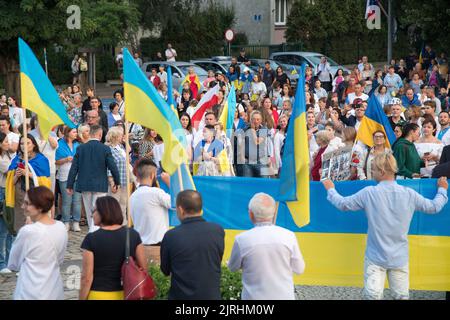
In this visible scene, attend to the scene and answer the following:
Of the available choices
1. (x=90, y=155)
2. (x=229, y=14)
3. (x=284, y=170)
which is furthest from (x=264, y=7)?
(x=284, y=170)

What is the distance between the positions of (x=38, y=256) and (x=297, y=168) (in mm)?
2430

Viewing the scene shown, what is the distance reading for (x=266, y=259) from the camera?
286 inches

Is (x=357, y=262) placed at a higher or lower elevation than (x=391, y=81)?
lower

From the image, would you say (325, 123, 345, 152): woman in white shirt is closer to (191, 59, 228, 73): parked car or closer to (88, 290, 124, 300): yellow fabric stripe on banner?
(88, 290, 124, 300): yellow fabric stripe on banner

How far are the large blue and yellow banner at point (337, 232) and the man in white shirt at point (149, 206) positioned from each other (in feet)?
0.95

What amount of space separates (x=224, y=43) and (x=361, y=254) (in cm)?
4436

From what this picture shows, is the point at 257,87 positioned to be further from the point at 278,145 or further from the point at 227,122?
the point at 278,145

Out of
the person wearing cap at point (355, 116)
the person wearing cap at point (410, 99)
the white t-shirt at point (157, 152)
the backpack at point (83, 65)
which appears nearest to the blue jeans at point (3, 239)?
the white t-shirt at point (157, 152)

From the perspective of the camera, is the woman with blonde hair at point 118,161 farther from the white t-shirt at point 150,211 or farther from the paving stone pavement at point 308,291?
the white t-shirt at point 150,211

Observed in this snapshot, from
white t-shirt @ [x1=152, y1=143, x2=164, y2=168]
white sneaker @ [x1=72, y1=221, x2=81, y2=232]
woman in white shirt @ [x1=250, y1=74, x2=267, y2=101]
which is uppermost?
woman in white shirt @ [x1=250, y1=74, x2=267, y2=101]

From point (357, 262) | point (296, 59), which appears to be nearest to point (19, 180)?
point (357, 262)

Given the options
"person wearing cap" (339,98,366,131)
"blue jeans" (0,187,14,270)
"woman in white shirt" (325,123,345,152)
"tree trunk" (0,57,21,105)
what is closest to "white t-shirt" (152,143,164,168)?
"woman in white shirt" (325,123,345,152)

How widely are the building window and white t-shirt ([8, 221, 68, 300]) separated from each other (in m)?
52.3

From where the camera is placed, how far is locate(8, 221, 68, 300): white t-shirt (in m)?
7.54
